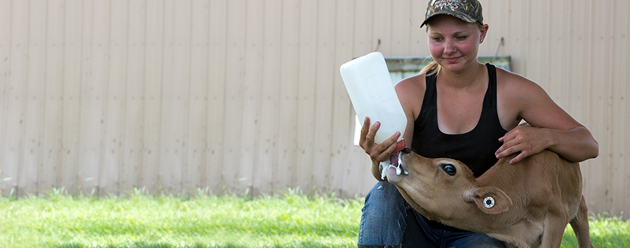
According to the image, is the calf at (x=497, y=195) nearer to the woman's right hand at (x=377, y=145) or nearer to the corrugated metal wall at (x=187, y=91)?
the woman's right hand at (x=377, y=145)

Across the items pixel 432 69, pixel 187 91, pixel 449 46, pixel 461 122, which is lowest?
pixel 187 91

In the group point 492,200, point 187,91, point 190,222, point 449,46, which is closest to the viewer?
point 492,200

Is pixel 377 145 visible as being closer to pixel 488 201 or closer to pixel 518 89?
pixel 488 201

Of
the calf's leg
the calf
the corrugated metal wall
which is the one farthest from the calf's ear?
the corrugated metal wall

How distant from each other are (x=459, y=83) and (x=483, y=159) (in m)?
0.39

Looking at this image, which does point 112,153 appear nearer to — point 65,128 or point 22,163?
point 65,128

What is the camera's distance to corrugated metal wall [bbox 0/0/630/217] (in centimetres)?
688

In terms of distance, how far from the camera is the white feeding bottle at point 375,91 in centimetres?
239

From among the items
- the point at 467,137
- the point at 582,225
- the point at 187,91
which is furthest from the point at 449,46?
the point at 187,91

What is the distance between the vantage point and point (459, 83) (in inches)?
112

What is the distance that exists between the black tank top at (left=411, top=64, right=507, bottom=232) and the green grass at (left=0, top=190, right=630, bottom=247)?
182 centimetres

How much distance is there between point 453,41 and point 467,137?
0.47 m

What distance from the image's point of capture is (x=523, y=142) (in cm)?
260

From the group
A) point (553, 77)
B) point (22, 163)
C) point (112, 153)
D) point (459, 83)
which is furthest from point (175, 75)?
point (459, 83)
